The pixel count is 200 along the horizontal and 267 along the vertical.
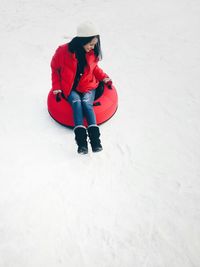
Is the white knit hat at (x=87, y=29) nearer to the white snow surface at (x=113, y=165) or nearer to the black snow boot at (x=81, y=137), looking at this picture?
the black snow boot at (x=81, y=137)

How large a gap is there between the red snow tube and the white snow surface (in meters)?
0.15

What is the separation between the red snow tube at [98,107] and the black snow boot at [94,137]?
26cm

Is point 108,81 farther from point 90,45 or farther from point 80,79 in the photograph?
point 90,45

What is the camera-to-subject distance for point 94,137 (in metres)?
2.95

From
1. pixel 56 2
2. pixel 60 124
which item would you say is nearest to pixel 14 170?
pixel 60 124

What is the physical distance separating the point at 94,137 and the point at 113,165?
0.34 metres

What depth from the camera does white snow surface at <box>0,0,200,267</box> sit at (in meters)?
2.36

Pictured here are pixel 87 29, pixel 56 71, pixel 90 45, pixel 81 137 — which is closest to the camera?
pixel 87 29

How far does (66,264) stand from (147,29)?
428 centimetres

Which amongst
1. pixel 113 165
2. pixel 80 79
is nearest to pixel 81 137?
pixel 113 165

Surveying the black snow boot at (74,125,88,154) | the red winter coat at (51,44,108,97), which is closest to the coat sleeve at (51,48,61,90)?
the red winter coat at (51,44,108,97)

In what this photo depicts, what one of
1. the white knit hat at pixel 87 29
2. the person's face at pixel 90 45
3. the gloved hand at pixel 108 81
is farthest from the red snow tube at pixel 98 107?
the white knit hat at pixel 87 29

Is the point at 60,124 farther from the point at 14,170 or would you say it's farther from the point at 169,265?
the point at 169,265

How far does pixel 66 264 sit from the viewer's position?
2.27m
